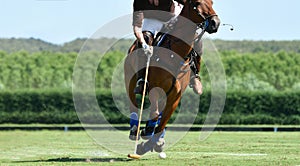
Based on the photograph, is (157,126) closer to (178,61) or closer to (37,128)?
(178,61)

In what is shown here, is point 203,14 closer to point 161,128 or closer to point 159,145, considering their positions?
point 161,128

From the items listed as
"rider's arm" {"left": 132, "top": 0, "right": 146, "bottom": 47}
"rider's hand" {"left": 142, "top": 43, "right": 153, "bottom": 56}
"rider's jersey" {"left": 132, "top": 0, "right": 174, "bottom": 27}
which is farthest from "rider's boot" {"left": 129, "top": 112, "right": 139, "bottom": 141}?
"rider's jersey" {"left": 132, "top": 0, "right": 174, "bottom": 27}

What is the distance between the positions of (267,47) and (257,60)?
5806 cm

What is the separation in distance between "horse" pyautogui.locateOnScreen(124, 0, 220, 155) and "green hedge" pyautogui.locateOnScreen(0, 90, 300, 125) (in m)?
26.4

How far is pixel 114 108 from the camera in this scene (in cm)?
4325

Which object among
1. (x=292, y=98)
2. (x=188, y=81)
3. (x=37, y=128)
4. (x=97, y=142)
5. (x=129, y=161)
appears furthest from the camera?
(x=292, y=98)

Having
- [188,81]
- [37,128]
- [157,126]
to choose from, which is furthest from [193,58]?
[37,128]

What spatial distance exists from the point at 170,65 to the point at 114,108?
97.0ft

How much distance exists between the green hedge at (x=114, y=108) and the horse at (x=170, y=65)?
26.4m

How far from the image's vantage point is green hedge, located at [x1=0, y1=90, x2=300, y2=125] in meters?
42.4

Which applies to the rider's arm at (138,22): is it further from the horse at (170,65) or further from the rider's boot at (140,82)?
the rider's boot at (140,82)

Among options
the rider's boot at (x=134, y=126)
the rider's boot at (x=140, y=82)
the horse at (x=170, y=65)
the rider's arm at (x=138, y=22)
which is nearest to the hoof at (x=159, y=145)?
the horse at (x=170, y=65)

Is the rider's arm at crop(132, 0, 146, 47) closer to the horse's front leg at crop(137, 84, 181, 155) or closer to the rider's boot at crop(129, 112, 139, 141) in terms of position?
the horse's front leg at crop(137, 84, 181, 155)

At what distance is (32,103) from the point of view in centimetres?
4566
